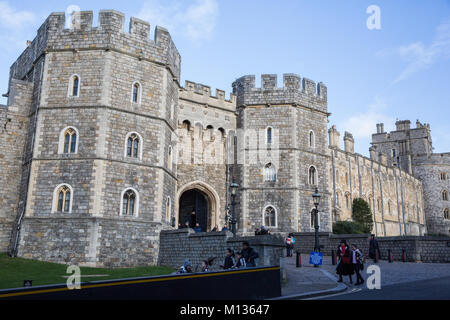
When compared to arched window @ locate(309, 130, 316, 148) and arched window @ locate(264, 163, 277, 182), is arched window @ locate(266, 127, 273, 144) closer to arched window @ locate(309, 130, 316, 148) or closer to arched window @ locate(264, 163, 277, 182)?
arched window @ locate(264, 163, 277, 182)

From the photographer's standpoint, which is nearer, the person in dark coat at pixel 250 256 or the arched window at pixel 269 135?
the person in dark coat at pixel 250 256

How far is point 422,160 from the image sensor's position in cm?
6088

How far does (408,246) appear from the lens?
20719 millimetres

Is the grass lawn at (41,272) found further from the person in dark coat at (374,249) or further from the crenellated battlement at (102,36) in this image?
the crenellated battlement at (102,36)

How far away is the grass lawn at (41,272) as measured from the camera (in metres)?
13.5

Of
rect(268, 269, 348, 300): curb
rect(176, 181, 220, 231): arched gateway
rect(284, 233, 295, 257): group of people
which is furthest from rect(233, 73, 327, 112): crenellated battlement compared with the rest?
rect(268, 269, 348, 300): curb

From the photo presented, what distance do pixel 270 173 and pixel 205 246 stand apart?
8.91 metres

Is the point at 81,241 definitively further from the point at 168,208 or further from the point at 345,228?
the point at 345,228

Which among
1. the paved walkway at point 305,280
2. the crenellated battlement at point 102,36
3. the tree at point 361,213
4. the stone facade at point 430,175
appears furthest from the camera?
the stone facade at point 430,175

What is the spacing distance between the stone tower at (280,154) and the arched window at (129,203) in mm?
7425

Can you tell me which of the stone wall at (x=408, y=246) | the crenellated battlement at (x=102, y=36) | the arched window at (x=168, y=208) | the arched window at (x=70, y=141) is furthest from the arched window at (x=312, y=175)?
the arched window at (x=70, y=141)

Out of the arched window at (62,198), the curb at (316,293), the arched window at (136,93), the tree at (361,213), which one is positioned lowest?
the curb at (316,293)
